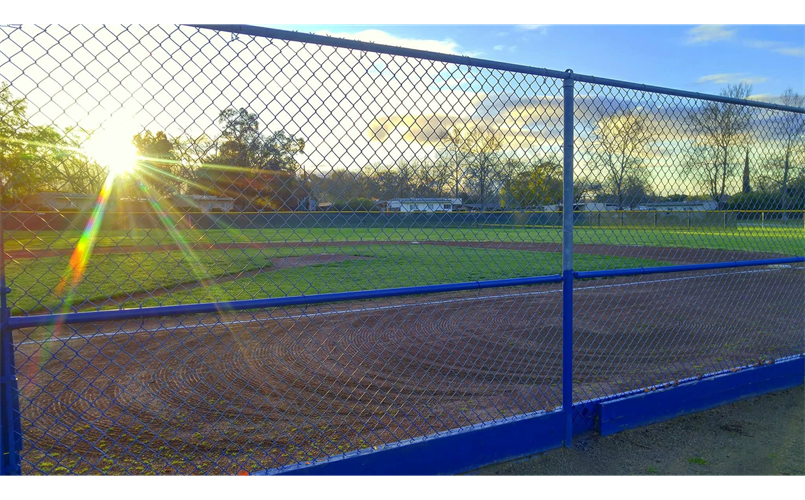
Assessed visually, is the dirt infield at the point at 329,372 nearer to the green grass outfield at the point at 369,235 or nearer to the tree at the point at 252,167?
the green grass outfield at the point at 369,235

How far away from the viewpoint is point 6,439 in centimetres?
246

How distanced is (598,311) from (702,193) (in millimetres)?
4107

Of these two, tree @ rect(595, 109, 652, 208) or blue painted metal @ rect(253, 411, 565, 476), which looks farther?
tree @ rect(595, 109, 652, 208)

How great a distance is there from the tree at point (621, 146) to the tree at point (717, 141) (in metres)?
0.59

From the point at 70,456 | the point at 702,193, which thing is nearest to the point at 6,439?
the point at 70,456

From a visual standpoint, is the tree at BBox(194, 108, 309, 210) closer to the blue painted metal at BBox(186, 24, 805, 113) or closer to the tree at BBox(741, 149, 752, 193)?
the blue painted metal at BBox(186, 24, 805, 113)

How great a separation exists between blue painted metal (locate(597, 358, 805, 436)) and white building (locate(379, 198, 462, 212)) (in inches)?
78.2

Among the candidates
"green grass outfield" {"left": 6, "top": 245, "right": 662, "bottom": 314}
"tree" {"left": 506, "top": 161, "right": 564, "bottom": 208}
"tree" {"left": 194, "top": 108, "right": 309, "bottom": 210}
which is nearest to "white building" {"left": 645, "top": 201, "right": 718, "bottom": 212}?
"tree" {"left": 506, "top": 161, "right": 564, "bottom": 208}

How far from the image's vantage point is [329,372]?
533 cm

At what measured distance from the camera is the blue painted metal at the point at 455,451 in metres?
3.01

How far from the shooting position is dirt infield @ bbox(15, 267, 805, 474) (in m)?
3.81

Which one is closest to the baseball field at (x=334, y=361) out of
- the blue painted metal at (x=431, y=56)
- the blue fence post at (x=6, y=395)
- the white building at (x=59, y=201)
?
the white building at (x=59, y=201)

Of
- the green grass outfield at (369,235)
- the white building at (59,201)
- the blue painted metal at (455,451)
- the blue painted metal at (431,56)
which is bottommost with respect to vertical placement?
the blue painted metal at (455,451)

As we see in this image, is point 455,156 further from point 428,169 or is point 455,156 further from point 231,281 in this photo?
point 231,281
